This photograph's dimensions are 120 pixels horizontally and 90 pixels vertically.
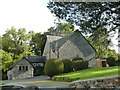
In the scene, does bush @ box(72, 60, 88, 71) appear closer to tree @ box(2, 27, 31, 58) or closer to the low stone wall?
tree @ box(2, 27, 31, 58)

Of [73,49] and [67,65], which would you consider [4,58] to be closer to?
[67,65]

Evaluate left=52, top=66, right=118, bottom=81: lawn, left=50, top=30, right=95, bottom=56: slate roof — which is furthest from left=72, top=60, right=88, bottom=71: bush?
left=50, top=30, right=95, bottom=56: slate roof

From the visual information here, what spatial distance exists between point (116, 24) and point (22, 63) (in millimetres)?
18553

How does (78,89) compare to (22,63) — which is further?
(22,63)

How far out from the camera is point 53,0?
9.52 m

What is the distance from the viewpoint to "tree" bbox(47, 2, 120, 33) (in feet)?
29.1

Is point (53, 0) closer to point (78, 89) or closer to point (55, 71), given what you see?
point (78, 89)

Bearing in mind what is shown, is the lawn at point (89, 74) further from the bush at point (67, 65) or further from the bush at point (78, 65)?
the bush at point (78, 65)

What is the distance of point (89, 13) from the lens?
9.16 metres

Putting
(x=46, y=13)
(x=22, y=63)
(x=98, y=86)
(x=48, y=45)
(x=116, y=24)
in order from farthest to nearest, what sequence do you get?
(x=48, y=45)
(x=22, y=63)
(x=46, y=13)
(x=116, y=24)
(x=98, y=86)

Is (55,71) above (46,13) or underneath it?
underneath

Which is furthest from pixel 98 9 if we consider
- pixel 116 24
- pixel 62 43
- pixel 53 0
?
pixel 62 43

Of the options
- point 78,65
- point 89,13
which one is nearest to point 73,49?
point 78,65

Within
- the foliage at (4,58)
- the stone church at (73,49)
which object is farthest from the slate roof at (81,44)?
the foliage at (4,58)
